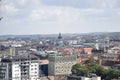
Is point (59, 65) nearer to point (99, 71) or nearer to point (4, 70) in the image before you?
point (99, 71)

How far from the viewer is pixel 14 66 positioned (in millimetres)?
35469

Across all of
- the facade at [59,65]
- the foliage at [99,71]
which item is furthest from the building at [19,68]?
the facade at [59,65]

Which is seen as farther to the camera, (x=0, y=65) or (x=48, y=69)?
(x=48, y=69)

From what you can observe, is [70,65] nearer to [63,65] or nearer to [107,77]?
[63,65]

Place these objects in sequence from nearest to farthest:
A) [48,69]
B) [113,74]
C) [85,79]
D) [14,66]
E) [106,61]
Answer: [85,79], [14,66], [113,74], [48,69], [106,61]

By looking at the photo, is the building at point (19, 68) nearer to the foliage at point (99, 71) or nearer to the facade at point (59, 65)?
the foliage at point (99, 71)

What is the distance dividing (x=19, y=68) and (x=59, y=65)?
465 inches

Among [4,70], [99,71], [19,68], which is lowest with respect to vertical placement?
[99,71]

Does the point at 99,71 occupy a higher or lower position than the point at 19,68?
lower

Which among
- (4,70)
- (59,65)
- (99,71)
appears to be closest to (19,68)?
(4,70)

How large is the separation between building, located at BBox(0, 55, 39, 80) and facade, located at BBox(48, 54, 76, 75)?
33.4 feet

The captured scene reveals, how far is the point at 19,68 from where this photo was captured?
36.1 metres

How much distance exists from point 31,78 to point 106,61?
19.7 meters

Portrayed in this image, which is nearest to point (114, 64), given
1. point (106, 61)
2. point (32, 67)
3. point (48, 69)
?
point (106, 61)
